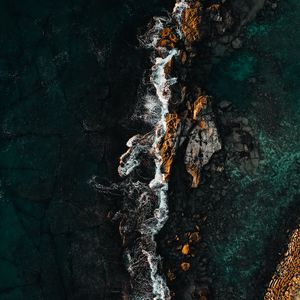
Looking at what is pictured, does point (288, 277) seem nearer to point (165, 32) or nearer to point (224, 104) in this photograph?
point (224, 104)

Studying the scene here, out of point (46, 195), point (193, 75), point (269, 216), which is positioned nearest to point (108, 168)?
point (46, 195)

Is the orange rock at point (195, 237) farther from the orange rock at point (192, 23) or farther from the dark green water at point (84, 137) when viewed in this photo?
the orange rock at point (192, 23)

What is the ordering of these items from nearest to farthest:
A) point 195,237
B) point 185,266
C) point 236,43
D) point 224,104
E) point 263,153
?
point 185,266 → point 195,237 → point 224,104 → point 263,153 → point 236,43

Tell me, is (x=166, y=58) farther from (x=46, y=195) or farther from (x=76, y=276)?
(x=76, y=276)

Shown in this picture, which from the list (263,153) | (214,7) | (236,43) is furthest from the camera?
(236,43)


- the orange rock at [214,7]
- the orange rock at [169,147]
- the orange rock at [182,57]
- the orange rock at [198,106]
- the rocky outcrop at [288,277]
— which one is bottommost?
the rocky outcrop at [288,277]

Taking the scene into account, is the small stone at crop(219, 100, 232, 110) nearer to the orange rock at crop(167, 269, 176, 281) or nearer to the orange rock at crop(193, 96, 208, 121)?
the orange rock at crop(193, 96, 208, 121)

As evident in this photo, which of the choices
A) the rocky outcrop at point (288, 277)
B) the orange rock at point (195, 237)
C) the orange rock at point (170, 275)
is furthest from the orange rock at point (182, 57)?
the orange rock at point (170, 275)

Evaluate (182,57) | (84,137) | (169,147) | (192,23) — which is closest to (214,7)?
(192,23)
